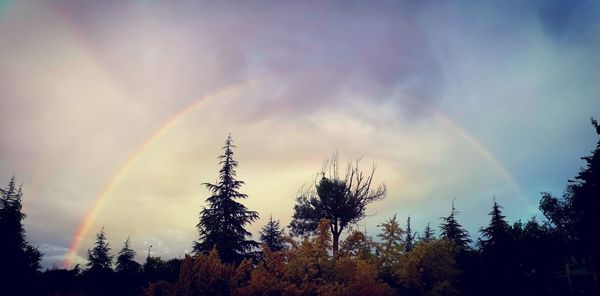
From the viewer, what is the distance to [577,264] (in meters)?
22.1

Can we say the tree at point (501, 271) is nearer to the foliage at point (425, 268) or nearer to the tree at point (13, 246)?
the foliage at point (425, 268)

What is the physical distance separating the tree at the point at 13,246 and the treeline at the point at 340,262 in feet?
0.50

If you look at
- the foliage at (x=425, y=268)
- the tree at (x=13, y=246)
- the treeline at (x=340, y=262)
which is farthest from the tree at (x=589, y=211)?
the tree at (x=13, y=246)

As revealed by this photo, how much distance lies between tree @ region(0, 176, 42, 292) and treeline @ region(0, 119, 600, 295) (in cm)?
15

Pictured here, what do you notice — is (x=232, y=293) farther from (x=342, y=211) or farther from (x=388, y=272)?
(x=342, y=211)

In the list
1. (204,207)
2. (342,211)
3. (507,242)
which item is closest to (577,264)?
(507,242)

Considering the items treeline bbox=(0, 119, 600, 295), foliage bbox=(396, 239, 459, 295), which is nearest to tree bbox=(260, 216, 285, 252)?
treeline bbox=(0, 119, 600, 295)

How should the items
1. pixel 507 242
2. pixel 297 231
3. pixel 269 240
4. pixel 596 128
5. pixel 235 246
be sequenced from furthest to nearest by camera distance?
pixel 269 240, pixel 297 231, pixel 235 246, pixel 507 242, pixel 596 128

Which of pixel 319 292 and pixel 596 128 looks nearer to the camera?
pixel 319 292

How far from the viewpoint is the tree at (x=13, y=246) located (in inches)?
691

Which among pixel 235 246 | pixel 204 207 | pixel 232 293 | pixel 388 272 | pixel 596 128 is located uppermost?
pixel 596 128

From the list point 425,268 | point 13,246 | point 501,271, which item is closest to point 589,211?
point 501,271

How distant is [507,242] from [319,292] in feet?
61.2

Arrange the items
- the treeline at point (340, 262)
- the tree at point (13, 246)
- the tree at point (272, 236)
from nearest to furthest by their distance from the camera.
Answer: the treeline at point (340, 262) < the tree at point (13, 246) < the tree at point (272, 236)
